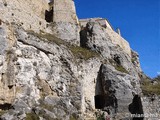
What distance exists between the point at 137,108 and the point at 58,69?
7.73 m

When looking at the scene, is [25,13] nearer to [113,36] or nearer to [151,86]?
[113,36]

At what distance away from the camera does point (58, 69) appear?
22.6 metres

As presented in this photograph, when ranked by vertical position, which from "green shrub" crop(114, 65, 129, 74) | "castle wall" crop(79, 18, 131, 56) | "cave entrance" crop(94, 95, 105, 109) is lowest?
"cave entrance" crop(94, 95, 105, 109)

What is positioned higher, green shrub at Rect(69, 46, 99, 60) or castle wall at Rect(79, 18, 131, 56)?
castle wall at Rect(79, 18, 131, 56)

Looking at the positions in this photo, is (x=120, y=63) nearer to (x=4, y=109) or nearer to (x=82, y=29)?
(x=82, y=29)

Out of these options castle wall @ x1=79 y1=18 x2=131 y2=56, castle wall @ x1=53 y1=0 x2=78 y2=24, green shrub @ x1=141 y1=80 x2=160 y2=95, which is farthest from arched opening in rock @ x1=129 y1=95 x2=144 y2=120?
castle wall @ x1=53 y1=0 x2=78 y2=24

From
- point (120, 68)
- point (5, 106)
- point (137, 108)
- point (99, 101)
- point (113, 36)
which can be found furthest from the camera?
point (113, 36)

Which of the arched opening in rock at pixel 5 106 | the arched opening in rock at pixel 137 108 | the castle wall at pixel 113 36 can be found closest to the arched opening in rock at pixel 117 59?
the castle wall at pixel 113 36

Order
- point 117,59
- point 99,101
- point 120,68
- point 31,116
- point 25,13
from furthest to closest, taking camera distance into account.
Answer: point 117,59, point 120,68, point 99,101, point 25,13, point 31,116

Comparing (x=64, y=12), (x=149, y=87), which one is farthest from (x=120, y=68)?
(x=64, y=12)

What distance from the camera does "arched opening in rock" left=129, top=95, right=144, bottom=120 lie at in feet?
81.9

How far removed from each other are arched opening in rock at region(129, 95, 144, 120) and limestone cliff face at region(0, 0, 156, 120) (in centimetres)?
8

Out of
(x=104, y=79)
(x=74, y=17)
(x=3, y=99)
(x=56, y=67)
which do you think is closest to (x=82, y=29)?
(x=74, y=17)

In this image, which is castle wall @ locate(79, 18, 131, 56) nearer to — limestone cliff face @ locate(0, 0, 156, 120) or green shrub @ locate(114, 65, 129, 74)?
limestone cliff face @ locate(0, 0, 156, 120)
